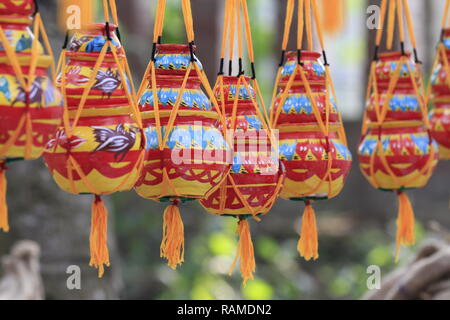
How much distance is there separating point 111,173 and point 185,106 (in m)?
0.32

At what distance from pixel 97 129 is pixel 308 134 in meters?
0.74

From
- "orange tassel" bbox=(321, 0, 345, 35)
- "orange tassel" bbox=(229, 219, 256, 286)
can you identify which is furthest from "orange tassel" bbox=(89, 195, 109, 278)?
"orange tassel" bbox=(321, 0, 345, 35)

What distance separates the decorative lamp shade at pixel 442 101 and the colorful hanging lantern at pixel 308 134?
578 millimetres

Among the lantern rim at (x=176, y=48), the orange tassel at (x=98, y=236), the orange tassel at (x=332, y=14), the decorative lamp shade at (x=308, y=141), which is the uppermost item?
the orange tassel at (x=332, y=14)

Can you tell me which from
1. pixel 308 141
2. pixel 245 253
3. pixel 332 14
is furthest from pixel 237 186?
pixel 332 14

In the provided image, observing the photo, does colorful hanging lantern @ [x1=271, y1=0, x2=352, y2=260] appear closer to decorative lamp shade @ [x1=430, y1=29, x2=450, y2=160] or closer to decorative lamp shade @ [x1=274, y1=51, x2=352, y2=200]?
decorative lamp shade @ [x1=274, y1=51, x2=352, y2=200]

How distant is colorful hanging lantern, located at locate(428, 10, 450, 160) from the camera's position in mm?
2732

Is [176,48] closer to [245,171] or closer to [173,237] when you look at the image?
[245,171]

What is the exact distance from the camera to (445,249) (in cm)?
291

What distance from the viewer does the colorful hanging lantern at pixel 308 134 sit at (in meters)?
2.23

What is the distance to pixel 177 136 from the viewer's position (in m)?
1.91

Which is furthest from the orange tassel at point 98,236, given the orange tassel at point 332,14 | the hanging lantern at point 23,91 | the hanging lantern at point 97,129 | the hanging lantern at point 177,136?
Result: the orange tassel at point 332,14

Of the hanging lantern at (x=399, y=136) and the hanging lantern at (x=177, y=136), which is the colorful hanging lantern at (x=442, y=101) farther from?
the hanging lantern at (x=177, y=136)

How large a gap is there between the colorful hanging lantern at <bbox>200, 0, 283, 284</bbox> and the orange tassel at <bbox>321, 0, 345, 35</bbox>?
5410 mm
